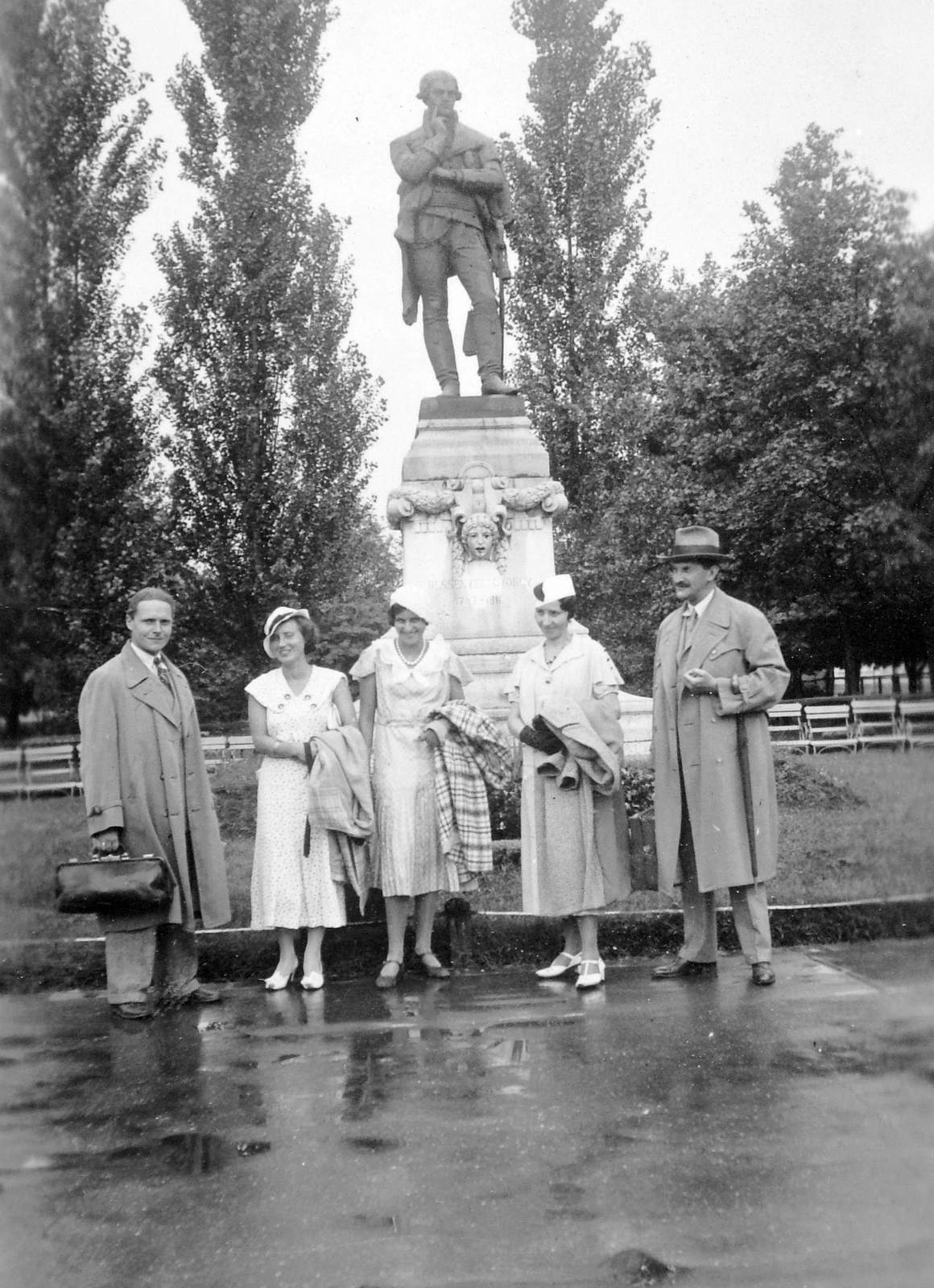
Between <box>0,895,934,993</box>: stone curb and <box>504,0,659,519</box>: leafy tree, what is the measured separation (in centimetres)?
1791

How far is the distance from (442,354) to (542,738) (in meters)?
6.26

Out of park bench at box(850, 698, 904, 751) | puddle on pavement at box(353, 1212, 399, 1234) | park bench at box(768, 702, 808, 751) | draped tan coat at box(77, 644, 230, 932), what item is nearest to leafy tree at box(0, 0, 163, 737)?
draped tan coat at box(77, 644, 230, 932)

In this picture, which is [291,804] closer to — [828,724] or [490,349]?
[490,349]

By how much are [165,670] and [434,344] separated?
624 centimetres

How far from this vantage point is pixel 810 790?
11453mm

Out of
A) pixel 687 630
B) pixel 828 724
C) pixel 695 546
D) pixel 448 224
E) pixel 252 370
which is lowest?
pixel 828 724

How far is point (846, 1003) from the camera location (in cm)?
532

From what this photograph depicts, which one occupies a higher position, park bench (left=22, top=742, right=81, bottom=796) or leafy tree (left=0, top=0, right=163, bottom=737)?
leafy tree (left=0, top=0, right=163, bottom=737)

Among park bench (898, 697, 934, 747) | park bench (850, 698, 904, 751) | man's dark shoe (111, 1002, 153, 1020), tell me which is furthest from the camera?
park bench (850, 698, 904, 751)

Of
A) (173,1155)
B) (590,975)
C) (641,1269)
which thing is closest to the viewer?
(641,1269)

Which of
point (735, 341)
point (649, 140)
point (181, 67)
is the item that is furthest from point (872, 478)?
point (181, 67)

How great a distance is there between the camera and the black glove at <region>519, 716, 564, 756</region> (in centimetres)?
619

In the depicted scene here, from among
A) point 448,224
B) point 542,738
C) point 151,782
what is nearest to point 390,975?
point 542,738

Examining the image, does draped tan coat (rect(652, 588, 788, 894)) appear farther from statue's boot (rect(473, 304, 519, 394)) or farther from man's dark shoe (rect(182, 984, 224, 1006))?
statue's boot (rect(473, 304, 519, 394))
